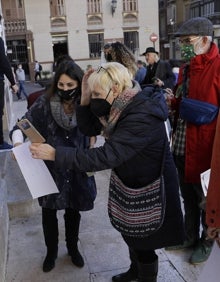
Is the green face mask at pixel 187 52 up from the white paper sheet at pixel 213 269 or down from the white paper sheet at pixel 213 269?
up

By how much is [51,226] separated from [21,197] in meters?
1.06

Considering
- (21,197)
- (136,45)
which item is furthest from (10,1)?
(21,197)

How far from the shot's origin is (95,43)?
31.4m

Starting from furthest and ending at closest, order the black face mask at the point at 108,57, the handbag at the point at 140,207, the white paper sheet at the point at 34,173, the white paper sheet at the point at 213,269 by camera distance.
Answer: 1. the black face mask at the point at 108,57
2. the white paper sheet at the point at 34,173
3. the handbag at the point at 140,207
4. the white paper sheet at the point at 213,269

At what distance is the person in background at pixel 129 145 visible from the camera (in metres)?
1.90

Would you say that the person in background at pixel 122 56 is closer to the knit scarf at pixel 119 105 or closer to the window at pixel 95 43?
the knit scarf at pixel 119 105

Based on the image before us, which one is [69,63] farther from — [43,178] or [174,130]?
[174,130]

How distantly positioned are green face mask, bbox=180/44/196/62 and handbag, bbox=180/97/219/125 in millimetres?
310

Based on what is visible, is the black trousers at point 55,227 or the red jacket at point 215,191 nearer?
the red jacket at point 215,191

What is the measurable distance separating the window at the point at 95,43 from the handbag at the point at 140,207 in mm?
29888


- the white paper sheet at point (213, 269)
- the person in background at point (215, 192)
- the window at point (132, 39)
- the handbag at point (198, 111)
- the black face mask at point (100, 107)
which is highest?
the window at point (132, 39)

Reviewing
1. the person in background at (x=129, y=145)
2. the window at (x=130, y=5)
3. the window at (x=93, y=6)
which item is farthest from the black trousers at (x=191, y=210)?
the window at (x=130, y=5)

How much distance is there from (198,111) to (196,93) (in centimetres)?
14

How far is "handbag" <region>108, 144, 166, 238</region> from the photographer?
2043 millimetres
